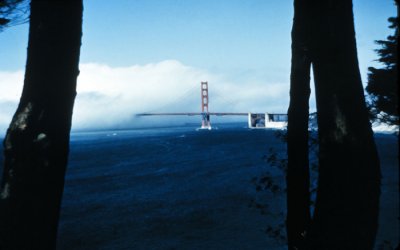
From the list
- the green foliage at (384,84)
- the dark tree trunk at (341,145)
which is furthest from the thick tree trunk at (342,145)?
the green foliage at (384,84)

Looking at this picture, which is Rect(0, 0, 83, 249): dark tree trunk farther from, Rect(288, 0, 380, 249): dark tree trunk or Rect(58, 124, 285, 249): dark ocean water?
Rect(58, 124, 285, 249): dark ocean water

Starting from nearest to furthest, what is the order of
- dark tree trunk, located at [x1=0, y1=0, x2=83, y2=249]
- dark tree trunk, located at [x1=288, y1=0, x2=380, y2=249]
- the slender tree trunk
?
dark tree trunk, located at [x1=0, y1=0, x2=83, y2=249] → dark tree trunk, located at [x1=288, y1=0, x2=380, y2=249] → the slender tree trunk

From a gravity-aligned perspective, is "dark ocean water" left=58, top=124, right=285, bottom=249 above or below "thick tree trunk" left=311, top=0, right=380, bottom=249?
below

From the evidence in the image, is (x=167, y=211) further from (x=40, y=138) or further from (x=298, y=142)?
(x=40, y=138)

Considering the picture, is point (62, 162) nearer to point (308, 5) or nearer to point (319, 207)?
point (319, 207)

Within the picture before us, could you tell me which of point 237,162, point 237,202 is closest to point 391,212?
point 237,202

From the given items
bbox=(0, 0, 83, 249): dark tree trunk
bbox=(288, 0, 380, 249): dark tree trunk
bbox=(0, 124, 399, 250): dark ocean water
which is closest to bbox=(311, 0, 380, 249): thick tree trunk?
bbox=(288, 0, 380, 249): dark tree trunk

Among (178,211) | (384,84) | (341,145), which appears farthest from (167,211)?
(341,145)
